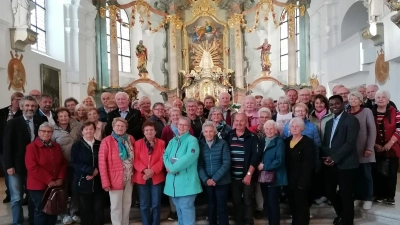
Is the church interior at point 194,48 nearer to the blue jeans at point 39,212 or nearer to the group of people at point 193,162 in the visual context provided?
the group of people at point 193,162

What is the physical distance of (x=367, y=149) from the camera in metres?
4.54

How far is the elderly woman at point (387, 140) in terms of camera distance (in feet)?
15.6

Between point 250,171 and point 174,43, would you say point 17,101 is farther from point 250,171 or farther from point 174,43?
point 174,43

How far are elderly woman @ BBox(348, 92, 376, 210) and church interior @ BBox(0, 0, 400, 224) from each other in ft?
8.39

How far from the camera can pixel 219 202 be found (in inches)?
170

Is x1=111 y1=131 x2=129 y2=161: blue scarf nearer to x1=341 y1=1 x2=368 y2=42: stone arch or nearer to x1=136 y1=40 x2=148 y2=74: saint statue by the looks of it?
x1=341 y1=1 x2=368 y2=42: stone arch

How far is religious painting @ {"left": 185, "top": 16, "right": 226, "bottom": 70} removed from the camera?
16547mm

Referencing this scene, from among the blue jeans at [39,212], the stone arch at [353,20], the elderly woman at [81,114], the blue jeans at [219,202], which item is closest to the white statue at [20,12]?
the elderly woman at [81,114]

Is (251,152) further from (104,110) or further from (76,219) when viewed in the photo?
(76,219)

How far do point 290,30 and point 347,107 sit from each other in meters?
10.2

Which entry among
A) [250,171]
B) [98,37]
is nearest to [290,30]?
[98,37]

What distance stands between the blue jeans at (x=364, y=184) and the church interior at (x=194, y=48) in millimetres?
2969

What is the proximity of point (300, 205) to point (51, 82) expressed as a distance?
9.07 metres

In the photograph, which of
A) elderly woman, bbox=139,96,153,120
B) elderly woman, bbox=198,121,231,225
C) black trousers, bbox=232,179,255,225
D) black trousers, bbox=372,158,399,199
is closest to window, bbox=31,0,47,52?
elderly woman, bbox=139,96,153,120
